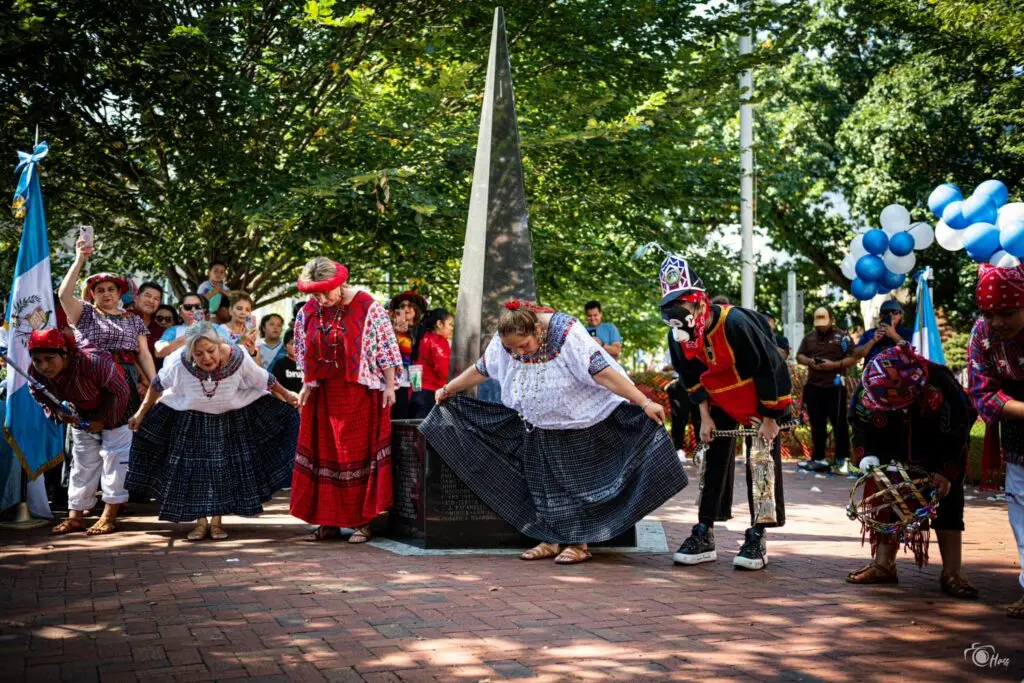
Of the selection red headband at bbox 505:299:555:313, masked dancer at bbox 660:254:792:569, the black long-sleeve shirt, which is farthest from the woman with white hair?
the black long-sleeve shirt

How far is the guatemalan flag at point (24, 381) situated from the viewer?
26.6ft

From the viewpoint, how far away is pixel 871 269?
8.89m

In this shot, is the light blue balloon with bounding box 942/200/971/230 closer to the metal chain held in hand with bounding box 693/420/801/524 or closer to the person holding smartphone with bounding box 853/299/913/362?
the metal chain held in hand with bounding box 693/420/801/524

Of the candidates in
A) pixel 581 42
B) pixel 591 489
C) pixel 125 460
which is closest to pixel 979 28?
pixel 581 42

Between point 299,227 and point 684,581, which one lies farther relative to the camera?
point 299,227

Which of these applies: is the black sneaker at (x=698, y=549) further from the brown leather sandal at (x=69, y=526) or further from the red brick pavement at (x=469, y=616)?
the brown leather sandal at (x=69, y=526)

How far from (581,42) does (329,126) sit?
3.13 metres

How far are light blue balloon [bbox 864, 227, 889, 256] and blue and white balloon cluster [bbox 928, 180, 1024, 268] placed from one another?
1212 millimetres

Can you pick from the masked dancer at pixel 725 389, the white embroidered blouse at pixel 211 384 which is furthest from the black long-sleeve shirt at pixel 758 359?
the white embroidered blouse at pixel 211 384

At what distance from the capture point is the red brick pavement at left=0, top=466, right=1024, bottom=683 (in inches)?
171

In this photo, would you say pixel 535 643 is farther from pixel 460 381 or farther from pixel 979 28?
pixel 979 28

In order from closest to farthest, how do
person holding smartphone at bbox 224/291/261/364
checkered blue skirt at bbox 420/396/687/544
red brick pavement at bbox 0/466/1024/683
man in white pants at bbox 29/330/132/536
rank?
red brick pavement at bbox 0/466/1024/683, checkered blue skirt at bbox 420/396/687/544, man in white pants at bbox 29/330/132/536, person holding smartphone at bbox 224/291/261/364

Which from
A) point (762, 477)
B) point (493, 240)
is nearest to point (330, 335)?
point (493, 240)

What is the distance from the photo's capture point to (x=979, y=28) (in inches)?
518
